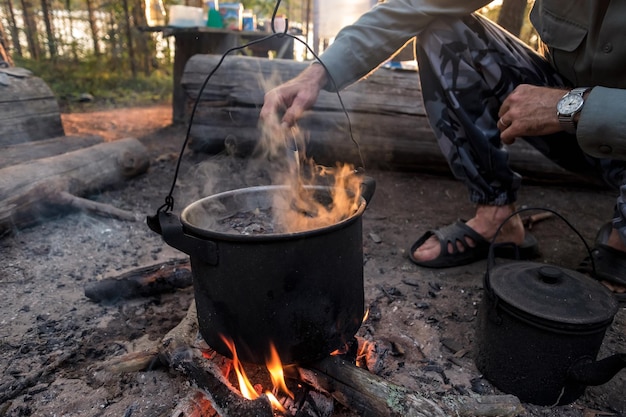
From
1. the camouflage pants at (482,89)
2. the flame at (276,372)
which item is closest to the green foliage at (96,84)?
the camouflage pants at (482,89)

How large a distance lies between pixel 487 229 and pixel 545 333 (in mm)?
1044

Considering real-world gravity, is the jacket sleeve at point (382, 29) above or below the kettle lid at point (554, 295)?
above

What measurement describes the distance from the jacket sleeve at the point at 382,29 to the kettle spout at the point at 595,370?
143cm

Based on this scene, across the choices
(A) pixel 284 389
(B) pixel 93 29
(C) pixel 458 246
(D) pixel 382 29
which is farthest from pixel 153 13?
(A) pixel 284 389

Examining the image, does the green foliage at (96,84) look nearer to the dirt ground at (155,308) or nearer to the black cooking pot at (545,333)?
the dirt ground at (155,308)

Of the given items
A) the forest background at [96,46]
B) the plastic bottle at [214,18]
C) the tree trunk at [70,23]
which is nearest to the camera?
the plastic bottle at [214,18]

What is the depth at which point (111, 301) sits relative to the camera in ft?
6.73

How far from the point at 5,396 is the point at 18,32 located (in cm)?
905

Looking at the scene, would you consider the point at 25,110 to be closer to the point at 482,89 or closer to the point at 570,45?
the point at 482,89

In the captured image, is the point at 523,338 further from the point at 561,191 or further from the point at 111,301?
the point at 561,191

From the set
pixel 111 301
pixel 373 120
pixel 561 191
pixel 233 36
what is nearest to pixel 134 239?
pixel 111 301

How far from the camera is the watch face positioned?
154cm

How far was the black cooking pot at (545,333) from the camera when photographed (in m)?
1.37

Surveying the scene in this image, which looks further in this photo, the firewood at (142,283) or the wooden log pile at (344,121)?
the wooden log pile at (344,121)
